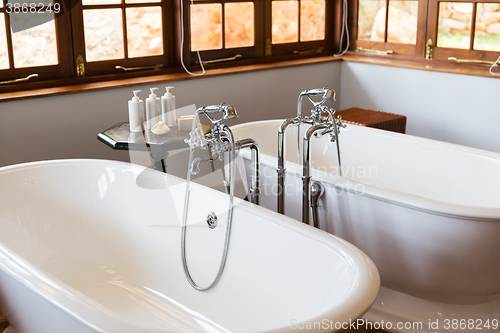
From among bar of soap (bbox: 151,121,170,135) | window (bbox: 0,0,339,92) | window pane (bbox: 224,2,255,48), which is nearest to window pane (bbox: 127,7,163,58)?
window (bbox: 0,0,339,92)

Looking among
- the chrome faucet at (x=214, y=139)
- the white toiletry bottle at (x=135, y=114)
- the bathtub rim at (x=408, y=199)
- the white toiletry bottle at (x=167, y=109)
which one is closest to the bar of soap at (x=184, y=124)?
the white toiletry bottle at (x=167, y=109)

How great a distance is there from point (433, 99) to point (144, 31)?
188 cm

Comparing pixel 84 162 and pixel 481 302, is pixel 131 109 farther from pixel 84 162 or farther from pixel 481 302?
pixel 481 302

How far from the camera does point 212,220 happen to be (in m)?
2.05

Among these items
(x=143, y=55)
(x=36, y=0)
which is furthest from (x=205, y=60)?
(x=36, y=0)

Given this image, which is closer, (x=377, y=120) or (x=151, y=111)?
(x=151, y=111)

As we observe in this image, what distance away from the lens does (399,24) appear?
3730mm

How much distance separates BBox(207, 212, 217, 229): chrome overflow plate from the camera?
6.69ft

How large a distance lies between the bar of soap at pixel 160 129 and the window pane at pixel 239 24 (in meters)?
1.16

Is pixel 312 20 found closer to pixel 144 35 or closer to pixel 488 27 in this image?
pixel 488 27

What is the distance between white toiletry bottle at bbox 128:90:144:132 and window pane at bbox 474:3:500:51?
7.11ft

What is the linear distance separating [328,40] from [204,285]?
102 inches

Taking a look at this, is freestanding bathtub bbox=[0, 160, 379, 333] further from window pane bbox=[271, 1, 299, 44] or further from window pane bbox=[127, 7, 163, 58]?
window pane bbox=[271, 1, 299, 44]

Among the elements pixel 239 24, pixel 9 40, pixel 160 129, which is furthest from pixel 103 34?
pixel 239 24
